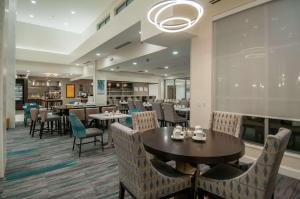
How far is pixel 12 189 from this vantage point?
253 centimetres

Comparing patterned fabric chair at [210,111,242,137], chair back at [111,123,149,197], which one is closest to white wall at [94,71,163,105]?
patterned fabric chair at [210,111,242,137]

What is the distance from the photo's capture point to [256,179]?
55.6 inches

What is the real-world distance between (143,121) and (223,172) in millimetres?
1639

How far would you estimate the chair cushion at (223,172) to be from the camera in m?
1.77

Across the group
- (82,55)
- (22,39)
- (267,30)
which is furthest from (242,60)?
(22,39)

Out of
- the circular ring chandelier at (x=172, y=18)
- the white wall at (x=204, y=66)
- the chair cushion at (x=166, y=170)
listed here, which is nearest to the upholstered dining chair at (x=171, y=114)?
the white wall at (x=204, y=66)

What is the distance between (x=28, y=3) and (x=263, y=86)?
9493 mm

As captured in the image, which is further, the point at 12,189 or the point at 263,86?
the point at 263,86

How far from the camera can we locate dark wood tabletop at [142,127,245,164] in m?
1.60

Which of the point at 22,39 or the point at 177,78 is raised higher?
the point at 22,39

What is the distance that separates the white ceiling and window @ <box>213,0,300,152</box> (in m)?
5.78

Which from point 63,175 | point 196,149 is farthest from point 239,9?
point 63,175

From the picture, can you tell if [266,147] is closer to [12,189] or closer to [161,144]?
[161,144]

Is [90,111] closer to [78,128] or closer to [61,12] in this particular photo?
[78,128]
